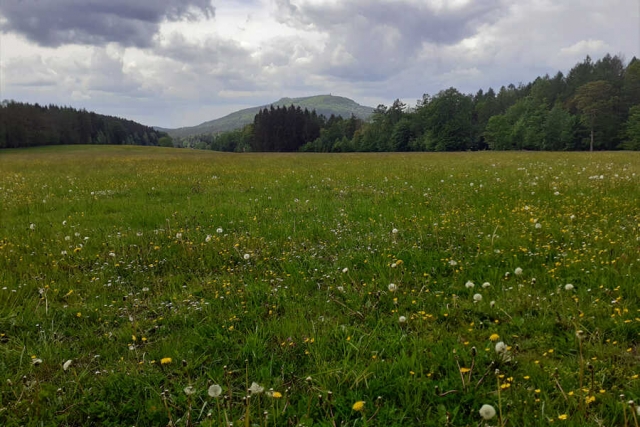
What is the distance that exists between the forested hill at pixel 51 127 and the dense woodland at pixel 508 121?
51.6 m

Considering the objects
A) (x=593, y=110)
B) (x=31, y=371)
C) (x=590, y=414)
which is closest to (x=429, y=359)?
(x=590, y=414)

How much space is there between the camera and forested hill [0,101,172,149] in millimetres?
83500

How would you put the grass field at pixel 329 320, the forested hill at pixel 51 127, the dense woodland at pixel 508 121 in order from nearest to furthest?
the grass field at pixel 329 320 → the dense woodland at pixel 508 121 → the forested hill at pixel 51 127

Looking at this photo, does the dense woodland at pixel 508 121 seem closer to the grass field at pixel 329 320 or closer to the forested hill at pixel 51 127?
the forested hill at pixel 51 127

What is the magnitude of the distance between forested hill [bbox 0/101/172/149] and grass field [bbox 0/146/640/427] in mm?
102632

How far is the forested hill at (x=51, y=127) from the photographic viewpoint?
83.5m

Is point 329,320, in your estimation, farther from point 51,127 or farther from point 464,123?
point 51,127

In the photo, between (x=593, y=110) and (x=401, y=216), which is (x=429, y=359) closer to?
(x=401, y=216)

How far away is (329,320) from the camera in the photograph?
3734mm

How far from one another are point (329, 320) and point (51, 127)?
11724cm

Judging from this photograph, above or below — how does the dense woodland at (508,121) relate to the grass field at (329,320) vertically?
above

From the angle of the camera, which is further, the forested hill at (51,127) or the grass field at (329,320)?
the forested hill at (51,127)

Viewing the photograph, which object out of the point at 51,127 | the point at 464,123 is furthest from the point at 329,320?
the point at 51,127

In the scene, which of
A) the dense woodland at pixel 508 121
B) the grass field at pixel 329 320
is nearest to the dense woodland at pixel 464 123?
the dense woodland at pixel 508 121
